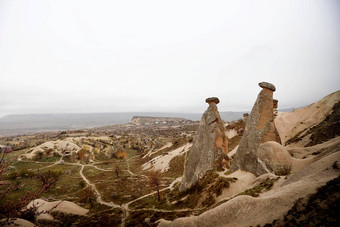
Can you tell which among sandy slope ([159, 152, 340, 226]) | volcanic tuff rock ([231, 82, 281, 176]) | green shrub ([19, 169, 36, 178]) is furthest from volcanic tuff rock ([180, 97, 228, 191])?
green shrub ([19, 169, 36, 178])

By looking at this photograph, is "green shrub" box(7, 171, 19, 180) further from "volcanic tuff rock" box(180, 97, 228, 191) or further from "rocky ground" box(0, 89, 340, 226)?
"volcanic tuff rock" box(180, 97, 228, 191)

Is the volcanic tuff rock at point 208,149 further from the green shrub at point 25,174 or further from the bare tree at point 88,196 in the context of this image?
the green shrub at point 25,174

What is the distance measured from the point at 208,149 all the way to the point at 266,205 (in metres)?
16.6

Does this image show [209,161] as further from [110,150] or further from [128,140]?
[128,140]

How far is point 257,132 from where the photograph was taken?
2398 centimetres

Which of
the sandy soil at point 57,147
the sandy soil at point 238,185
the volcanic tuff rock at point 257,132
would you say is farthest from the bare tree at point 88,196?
the sandy soil at point 57,147

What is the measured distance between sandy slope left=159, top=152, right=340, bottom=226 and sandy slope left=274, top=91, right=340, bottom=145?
37.6m

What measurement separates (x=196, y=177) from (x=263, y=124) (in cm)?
1406

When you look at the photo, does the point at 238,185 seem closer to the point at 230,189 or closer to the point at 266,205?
the point at 230,189

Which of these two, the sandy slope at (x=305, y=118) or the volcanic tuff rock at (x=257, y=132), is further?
the sandy slope at (x=305, y=118)

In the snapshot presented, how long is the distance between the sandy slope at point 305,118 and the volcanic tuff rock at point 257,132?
2429cm

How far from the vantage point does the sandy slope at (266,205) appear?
9.18 metres

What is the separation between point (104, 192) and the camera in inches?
1580

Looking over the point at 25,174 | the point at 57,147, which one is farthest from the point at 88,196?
the point at 57,147
